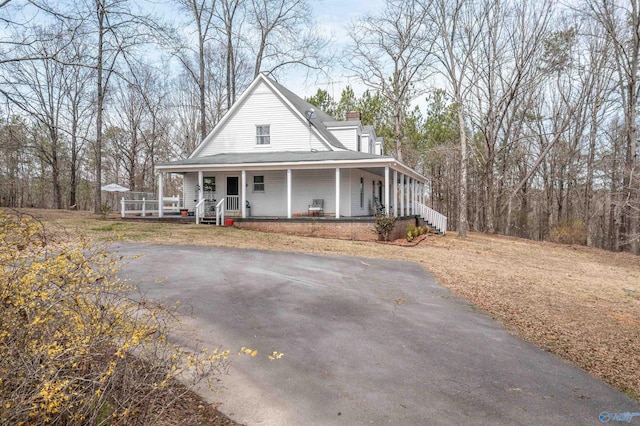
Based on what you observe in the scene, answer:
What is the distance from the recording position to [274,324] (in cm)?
539

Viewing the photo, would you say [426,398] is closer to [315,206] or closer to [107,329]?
[107,329]

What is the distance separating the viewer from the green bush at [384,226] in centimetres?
1562

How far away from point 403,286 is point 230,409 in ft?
18.1

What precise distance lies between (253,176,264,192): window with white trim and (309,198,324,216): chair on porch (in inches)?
116

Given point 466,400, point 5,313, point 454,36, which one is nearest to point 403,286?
point 466,400

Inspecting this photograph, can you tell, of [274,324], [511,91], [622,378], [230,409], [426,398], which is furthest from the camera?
[511,91]

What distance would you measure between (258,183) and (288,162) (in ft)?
11.0

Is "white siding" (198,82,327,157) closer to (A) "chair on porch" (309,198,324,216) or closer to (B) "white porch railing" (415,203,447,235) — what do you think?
(A) "chair on porch" (309,198,324,216)

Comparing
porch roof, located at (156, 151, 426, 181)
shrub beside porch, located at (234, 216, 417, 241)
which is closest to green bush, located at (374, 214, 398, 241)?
shrub beside porch, located at (234, 216, 417, 241)

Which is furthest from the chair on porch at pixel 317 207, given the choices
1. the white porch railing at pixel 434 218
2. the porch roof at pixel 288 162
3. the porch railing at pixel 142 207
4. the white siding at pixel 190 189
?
the porch railing at pixel 142 207

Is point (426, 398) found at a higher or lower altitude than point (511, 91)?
lower

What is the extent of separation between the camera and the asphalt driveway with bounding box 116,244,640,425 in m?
3.52

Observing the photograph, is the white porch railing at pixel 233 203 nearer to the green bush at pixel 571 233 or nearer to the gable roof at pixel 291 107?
the gable roof at pixel 291 107

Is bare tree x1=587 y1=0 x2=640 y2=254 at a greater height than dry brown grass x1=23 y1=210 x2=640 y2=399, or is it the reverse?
bare tree x1=587 y1=0 x2=640 y2=254
